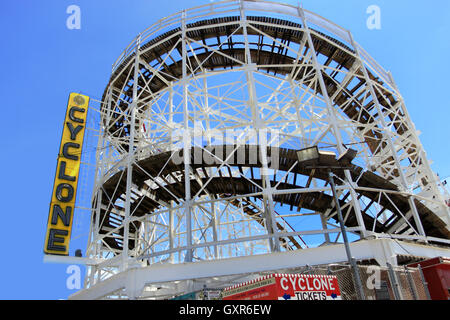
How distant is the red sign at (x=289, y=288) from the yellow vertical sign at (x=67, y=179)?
36.0ft

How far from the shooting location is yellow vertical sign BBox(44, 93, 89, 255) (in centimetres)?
1543

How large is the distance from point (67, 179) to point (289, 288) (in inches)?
524

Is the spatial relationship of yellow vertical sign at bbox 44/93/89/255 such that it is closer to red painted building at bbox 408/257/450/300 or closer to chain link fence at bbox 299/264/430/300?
chain link fence at bbox 299/264/430/300

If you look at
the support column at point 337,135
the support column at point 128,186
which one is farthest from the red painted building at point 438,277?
the support column at point 128,186

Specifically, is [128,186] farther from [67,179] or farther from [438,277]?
[438,277]

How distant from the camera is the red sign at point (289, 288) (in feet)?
21.0

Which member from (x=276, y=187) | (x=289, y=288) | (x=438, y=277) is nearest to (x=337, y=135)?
(x=276, y=187)

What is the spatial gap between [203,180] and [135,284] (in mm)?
8370

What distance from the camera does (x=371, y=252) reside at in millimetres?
11445

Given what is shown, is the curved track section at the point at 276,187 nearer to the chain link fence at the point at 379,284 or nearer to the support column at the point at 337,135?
A: the support column at the point at 337,135

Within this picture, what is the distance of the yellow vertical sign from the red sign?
10968mm

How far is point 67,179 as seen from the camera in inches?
657
